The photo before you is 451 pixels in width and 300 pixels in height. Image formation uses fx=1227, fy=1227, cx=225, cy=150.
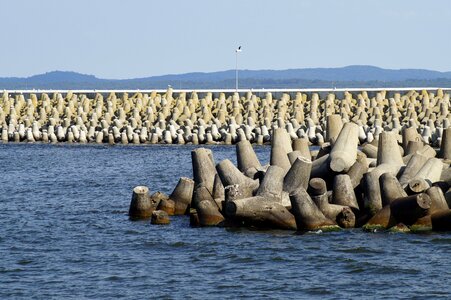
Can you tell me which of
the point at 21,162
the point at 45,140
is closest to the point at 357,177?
the point at 21,162

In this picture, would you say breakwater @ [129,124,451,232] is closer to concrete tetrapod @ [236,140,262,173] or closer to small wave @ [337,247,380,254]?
concrete tetrapod @ [236,140,262,173]

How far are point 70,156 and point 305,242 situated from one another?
2328 centimetres

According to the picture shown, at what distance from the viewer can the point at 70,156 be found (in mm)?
43156

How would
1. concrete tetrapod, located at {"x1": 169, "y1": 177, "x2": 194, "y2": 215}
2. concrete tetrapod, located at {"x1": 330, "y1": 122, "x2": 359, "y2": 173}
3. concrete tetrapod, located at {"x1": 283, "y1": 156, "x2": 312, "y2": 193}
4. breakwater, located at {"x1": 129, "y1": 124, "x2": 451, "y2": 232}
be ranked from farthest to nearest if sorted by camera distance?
1. concrete tetrapod, located at {"x1": 169, "y1": 177, "x2": 194, "y2": 215}
2. concrete tetrapod, located at {"x1": 330, "y1": 122, "x2": 359, "y2": 173}
3. concrete tetrapod, located at {"x1": 283, "y1": 156, "x2": 312, "y2": 193}
4. breakwater, located at {"x1": 129, "y1": 124, "x2": 451, "y2": 232}

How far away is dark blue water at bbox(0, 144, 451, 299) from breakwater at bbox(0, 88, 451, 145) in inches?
Answer: 799

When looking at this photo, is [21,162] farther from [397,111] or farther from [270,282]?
[270,282]

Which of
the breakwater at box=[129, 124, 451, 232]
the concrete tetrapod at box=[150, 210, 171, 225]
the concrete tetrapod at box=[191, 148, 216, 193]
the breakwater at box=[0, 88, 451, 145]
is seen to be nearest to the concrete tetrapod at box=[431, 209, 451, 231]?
the breakwater at box=[129, 124, 451, 232]

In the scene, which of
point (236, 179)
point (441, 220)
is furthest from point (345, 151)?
point (441, 220)

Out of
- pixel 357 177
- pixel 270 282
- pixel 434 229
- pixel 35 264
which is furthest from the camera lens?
pixel 357 177

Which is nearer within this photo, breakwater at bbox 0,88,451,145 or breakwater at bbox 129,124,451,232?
breakwater at bbox 129,124,451,232

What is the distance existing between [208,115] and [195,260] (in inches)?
1288

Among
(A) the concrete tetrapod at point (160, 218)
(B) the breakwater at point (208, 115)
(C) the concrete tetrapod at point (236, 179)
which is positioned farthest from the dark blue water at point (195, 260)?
(B) the breakwater at point (208, 115)

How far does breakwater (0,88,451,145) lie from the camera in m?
47.3

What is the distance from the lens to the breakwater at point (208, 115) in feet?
155
